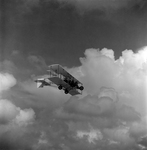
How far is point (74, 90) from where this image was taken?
46.5m

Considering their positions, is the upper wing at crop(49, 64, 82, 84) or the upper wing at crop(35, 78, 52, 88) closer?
the upper wing at crop(49, 64, 82, 84)

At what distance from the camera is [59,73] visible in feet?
145

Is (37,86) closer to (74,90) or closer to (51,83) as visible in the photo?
(51,83)

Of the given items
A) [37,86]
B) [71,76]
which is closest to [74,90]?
[71,76]

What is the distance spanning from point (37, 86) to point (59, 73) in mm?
5279

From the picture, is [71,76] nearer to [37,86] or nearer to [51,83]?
[51,83]

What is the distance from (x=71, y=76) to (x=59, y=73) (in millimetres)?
2272

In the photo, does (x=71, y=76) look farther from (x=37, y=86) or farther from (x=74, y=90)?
(x=37, y=86)

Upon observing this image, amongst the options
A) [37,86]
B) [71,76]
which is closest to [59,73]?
[71,76]

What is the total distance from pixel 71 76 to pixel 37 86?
646cm

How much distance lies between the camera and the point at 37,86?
4672cm

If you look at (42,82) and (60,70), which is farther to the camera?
(42,82)

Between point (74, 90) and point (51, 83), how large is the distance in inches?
171

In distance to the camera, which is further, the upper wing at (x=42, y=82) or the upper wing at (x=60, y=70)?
the upper wing at (x=42, y=82)
